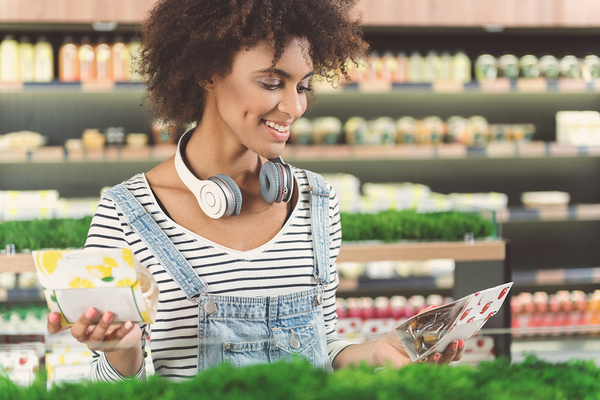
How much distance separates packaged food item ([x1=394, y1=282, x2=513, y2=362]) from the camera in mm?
792

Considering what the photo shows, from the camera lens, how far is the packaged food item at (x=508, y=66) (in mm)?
3520

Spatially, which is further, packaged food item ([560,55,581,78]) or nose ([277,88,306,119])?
packaged food item ([560,55,581,78])

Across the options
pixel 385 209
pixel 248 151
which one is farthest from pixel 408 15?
pixel 248 151

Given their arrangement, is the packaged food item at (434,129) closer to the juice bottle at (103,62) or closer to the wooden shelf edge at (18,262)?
the juice bottle at (103,62)

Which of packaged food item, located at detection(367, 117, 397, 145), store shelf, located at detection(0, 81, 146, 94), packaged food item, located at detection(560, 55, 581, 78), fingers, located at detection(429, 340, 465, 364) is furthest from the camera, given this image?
packaged food item, located at detection(560, 55, 581, 78)

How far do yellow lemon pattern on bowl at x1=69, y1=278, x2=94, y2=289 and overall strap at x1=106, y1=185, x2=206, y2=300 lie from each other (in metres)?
0.26

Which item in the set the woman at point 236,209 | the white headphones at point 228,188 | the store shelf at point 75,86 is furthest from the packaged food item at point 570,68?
the white headphones at point 228,188

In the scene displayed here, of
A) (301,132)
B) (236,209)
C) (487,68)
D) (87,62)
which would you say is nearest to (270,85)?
(236,209)

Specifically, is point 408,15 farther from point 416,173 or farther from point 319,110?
point 416,173

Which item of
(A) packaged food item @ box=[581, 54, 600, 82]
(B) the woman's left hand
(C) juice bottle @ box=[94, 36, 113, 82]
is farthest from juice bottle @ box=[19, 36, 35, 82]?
(A) packaged food item @ box=[581, 54, 600, 82]

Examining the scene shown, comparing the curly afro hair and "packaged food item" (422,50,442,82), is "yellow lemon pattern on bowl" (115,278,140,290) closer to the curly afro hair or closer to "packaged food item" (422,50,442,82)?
the curly afro hair

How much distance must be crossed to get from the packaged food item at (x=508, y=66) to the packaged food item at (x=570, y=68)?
327 mm

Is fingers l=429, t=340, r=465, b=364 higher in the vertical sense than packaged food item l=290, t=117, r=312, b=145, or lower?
lower

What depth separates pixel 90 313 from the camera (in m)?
0.74
